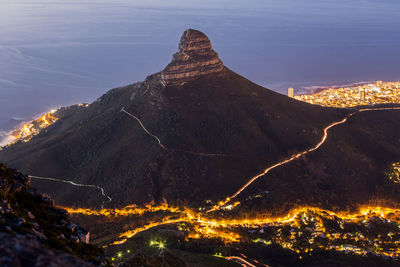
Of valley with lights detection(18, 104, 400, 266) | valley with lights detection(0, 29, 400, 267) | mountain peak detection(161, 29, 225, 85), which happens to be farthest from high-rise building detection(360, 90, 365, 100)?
valley with lights detection(18, 104, 400, 266)

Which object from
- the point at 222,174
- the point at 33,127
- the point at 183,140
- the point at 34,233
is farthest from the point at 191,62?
the point at 33,127

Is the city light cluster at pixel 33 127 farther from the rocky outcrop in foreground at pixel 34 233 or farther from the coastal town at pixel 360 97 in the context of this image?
the rocky outcrop in foreground at pixel 34 233

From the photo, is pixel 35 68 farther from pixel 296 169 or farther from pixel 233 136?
pixel 296 169

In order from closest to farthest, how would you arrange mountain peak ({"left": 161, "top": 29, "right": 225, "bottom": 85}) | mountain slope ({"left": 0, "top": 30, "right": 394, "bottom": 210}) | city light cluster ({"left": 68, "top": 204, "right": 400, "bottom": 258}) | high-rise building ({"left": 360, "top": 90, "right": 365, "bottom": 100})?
city light cluster ({"left": 68, "top": 204, "right": 400, "bottom": 258}) → mountain slope ({"left": 0, "top": 30, "right": 394, "bottom": 210}) → mountain peak ({"left": 161, "top": 29, "right": 225, "bottom": 85}) → high-rise building ({"left": 360, "top": 90, "right": 365, "bottom": 100})

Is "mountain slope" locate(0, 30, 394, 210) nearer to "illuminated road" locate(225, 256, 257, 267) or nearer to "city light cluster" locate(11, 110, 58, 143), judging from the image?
"illuminated road" locate(225, 256, 257, 267)

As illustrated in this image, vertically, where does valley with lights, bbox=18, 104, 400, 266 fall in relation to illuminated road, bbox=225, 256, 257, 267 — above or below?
above

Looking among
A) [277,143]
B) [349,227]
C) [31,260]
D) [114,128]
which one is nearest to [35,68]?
[114,128]
